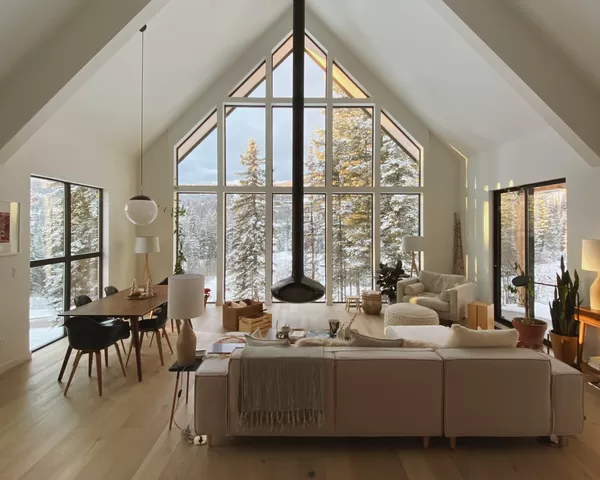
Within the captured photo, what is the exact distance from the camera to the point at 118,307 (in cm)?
395

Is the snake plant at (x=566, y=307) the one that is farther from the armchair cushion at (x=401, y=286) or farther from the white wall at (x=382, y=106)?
the white wall at (x=382, y=106)

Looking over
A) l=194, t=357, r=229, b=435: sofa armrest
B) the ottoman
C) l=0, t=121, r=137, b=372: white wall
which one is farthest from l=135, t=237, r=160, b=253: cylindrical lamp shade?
the ottoman

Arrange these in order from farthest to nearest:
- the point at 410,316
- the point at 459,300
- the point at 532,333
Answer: the point at 459,300
the point at 410,316
the point at 532,333

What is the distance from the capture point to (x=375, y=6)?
5.17 m

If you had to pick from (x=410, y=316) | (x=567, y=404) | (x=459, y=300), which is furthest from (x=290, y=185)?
(x=567, y=404)

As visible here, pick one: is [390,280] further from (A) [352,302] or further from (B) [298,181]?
(B) [298,181]

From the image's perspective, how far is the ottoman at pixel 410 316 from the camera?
5090mm

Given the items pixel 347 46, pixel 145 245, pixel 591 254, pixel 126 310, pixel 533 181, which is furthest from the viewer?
pixel 347 46

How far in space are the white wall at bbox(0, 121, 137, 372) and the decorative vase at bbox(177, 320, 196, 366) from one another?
8.47ft

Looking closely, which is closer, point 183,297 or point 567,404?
point 567,404

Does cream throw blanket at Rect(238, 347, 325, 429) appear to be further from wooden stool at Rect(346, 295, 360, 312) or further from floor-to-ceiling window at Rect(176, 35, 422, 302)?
floor-to-ceiling window at Rect(176, 35, 422, 302)

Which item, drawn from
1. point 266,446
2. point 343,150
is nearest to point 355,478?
point 266,446

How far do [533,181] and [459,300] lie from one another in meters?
2.07

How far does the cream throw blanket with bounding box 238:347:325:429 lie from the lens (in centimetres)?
259
